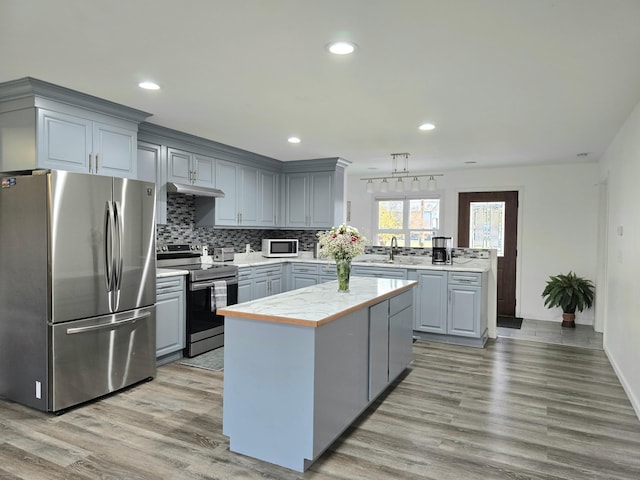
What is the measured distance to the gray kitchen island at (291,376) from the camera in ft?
7.75

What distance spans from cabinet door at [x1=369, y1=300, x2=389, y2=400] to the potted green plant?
3.94 m

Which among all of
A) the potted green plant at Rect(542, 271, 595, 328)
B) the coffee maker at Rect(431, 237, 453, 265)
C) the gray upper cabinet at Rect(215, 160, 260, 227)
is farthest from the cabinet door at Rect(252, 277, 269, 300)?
the potted green plant at Rect(542, 271, 595, 328)

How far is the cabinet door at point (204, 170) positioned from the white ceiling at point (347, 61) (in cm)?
62

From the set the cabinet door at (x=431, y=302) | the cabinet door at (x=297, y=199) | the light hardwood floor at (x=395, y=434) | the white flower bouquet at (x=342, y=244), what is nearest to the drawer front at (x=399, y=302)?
the white flower bouquet at (x=342, y=244)

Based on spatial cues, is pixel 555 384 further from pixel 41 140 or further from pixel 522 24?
pixel 41 140

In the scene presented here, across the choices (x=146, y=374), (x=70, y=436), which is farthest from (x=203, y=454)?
(x=146, y=374)

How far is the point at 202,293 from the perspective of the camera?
450 cm

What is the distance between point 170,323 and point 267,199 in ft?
8.66

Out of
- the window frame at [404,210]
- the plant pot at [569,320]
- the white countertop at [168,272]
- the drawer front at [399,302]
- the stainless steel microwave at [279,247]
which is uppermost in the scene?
the window frame at [404,210]

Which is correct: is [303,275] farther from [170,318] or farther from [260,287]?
[170,318]

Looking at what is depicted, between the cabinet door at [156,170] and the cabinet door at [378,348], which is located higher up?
the cabinet door at [156,170]

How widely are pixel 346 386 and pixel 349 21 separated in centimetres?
210

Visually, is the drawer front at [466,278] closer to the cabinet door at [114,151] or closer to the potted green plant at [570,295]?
the potted green plant at [570,295]

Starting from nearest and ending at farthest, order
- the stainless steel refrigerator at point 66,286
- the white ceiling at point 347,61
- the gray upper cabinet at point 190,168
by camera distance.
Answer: the white ceiling at point 347,61
the stainless steel refrigerator at point 66,286
the gray upper cabinet at point 190,168
